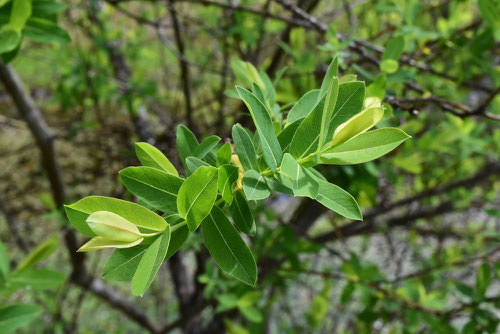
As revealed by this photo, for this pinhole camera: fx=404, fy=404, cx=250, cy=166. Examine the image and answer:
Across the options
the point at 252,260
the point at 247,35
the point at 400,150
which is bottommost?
the point at 400,150

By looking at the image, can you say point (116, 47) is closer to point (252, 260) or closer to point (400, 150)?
point (400, 150)

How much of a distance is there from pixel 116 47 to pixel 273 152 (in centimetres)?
170

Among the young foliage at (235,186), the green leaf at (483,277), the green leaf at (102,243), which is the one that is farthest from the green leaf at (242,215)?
the green leaf at (483,277)

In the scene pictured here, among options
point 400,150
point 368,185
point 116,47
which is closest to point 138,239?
point 368,185

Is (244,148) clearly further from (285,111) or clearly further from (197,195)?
(285,111)

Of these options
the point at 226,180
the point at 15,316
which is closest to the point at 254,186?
the point at 226,180

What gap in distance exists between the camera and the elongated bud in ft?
1.07

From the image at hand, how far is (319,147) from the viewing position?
366 millimetres

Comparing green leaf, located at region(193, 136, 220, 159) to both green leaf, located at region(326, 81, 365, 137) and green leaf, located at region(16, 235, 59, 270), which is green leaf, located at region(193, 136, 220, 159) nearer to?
green leaf, located at region(326, 81, 365, 137)

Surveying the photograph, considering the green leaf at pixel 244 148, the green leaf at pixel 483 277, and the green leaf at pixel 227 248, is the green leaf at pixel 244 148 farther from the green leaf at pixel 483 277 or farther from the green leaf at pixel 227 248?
the green leaf at pixel 483 277

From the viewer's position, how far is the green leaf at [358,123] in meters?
0.36

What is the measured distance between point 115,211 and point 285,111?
0.28 m

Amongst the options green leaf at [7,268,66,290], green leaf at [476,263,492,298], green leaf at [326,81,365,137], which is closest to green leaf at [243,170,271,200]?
green leaf at [326,81,365,137]

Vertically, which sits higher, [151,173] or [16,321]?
[151,173]
